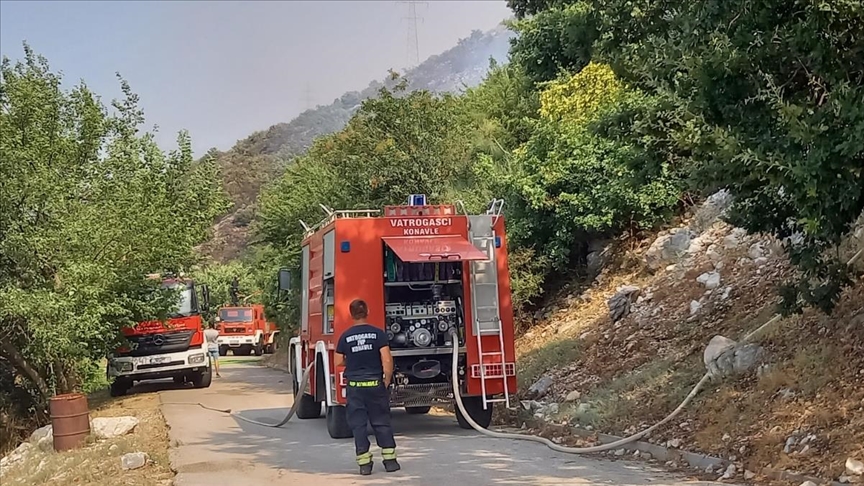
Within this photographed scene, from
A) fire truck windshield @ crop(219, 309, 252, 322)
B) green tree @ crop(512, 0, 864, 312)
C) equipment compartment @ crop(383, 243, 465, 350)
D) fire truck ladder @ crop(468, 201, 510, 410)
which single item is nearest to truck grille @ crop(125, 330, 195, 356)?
equipment compartment @ crop(383, 243, 465, 350)

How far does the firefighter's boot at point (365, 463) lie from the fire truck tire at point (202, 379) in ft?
51.2

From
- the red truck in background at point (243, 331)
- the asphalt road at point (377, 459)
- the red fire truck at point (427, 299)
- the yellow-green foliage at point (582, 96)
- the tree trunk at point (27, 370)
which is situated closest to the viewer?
the asphalt road at point (377, 459)

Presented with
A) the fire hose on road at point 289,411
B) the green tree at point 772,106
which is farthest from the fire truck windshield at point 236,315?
the green tree at point 772,106

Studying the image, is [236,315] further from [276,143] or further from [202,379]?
[276,143]

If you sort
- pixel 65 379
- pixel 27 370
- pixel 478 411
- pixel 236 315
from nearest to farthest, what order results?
pixel 478 411 → pixel 65 379 → pixel 27 370 → pixel 236 315

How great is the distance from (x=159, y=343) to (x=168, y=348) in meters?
0.25

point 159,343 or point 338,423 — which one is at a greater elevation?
point 159,343

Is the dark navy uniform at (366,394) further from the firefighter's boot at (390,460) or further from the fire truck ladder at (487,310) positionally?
the fire truck ladder at (487,310)

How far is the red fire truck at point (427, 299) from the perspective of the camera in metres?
13.1

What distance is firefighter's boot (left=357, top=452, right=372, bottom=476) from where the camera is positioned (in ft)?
32.9

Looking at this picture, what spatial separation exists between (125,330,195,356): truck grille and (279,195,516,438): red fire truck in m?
10.6

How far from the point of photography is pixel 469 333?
1328 cm

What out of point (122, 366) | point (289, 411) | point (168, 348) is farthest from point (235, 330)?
point (289, 411)

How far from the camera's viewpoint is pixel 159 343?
2319 centimetres
